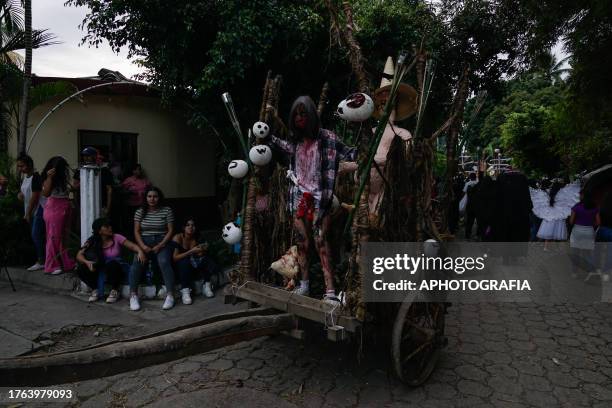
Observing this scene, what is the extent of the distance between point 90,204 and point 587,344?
19.2 feet

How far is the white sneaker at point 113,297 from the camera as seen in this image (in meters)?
5.33

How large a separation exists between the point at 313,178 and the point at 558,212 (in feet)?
19.5

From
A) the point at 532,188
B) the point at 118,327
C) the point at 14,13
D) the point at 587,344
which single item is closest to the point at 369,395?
the point at 587,344

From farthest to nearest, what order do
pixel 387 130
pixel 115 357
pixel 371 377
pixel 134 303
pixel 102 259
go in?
pixel 102 259 → pixel 134 303 → pixel 387 130 → pixel 371 377 → pixel 115 357

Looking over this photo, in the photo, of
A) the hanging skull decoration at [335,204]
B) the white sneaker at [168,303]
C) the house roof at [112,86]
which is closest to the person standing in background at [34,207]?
the house roof at [112,86]

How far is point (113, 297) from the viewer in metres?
5.36

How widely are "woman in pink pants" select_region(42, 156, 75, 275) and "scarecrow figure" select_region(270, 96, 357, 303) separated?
396cm

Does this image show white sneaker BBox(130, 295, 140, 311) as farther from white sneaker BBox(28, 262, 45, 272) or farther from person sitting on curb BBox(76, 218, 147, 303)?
white sneaker BBox(28, 262, 45, 272)

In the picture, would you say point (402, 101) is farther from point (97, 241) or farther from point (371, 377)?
point (97, 241)

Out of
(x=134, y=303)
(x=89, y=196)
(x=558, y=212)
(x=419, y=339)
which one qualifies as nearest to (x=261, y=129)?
(x=419, y=339)

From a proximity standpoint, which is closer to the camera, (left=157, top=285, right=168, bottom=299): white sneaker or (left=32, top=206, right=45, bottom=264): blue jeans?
(left=157, top=285, right=168, bottom=299): white sneaker

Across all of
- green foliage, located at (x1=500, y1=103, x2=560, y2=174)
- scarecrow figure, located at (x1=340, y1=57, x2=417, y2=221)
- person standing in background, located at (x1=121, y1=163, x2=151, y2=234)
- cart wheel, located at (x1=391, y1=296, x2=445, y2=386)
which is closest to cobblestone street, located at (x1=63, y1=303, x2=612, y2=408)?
cart wheel, located at (x1=391, y1=296, x2=445, y2=386)

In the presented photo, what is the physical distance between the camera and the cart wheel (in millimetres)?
3148

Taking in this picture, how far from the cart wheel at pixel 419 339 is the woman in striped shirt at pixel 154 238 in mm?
2947
